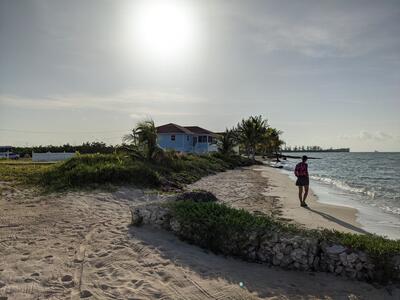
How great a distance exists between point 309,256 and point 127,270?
9.92ft

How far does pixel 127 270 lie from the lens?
4836mm

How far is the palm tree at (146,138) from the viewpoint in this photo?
1931 centimetres

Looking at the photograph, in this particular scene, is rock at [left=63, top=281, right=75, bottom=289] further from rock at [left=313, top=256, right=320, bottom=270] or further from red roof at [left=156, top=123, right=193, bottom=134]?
red roof at [left=156, top=123, right=193, bottom=134]

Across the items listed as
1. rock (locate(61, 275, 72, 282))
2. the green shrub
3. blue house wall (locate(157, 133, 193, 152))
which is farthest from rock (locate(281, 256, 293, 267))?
blue house wall (locate(157, 133, 193, 152))

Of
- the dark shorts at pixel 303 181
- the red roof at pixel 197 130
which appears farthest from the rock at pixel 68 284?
the red roof at pixel 197 130

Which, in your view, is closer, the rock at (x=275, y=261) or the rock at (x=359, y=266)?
the rock at (x=359, y=266)

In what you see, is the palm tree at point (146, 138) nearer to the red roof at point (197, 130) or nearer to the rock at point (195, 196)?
the rock at point (195, 196)

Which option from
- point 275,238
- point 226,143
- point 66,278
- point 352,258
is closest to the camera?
point 66,278

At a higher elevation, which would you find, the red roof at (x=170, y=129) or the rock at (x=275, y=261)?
the red roof at (x=170, y=129)

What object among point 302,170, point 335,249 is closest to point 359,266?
point 335,249

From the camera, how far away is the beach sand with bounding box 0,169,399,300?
425 cm

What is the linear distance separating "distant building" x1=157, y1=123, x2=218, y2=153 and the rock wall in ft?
127

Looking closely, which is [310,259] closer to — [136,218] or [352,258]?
[352,258]

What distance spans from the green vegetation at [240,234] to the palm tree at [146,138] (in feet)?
42.4
